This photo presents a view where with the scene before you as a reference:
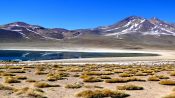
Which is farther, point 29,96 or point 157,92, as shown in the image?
point 157,92

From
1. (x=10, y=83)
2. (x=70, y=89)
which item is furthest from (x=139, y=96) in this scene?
(x=10, y=83)

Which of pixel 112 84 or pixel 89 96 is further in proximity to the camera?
pixel 112 84

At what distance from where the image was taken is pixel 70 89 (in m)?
22.4

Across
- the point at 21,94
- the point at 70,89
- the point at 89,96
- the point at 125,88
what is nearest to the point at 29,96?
the point at 21,94

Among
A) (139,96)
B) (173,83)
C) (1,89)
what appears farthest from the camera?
(173,83)

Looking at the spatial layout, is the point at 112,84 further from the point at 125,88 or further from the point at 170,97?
the point at 170,97

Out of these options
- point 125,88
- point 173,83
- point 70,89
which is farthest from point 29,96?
point 173,83

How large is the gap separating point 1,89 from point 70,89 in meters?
3.63

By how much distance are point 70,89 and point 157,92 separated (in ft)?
14.9

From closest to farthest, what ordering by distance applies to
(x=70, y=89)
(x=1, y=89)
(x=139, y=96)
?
(x=139, y=96), (x=1, y=89), (x=70, y=89)

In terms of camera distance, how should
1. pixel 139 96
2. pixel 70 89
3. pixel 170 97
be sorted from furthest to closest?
pixel 70 89 < pixel 139 96 < pixel 170 97

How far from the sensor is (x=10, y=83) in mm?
25859

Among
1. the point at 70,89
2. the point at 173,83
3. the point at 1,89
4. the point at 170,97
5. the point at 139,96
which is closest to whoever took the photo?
the point at 170,97

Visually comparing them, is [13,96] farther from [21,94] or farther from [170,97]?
[170,97]
